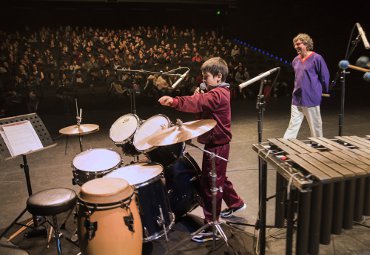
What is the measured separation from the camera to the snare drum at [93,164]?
3234mm

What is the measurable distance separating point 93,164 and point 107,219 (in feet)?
3.37

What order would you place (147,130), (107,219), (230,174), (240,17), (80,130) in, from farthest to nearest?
(240,17) < (230,174) < (80,130) < (147,130) < (107,219)

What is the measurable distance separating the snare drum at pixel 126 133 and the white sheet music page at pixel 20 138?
75 cm

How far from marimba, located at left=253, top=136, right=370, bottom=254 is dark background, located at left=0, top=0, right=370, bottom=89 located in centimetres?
1142

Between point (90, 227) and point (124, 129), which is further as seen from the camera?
point (124, 129)

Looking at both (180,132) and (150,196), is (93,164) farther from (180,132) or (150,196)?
(180,132)

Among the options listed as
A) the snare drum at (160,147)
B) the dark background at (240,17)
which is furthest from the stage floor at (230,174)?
the dark background at (240,17)

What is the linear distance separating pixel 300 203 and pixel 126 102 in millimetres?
8895

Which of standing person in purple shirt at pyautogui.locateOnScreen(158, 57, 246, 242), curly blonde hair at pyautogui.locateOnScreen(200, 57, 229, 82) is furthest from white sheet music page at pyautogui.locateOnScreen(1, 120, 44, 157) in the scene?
curly blonde hair at pyautogui.locateOnScreen(200, 57, 229, 82)

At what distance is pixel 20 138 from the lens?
3.28 m

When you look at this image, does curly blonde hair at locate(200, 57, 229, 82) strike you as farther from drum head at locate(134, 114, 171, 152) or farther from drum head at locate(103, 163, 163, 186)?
drum head at locate(103, 163, 163, 186)

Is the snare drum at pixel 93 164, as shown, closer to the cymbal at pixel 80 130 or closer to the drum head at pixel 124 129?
the drum head at pixel 124 129

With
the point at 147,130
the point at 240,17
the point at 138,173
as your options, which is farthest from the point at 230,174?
the point at 240,17

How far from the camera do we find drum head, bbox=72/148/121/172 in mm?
3303
